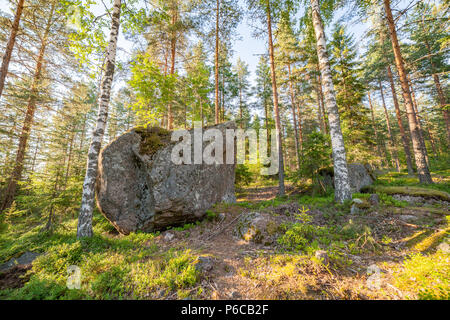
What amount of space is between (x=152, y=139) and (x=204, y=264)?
190 inches

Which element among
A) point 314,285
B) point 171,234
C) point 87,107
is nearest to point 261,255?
point 314,285

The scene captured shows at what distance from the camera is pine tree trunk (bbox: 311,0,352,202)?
238 inches

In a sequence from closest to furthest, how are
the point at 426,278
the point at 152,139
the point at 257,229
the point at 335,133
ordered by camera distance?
the point at 426,278 < the point at 257,229 < the point at 152,139 < the point at 335,133

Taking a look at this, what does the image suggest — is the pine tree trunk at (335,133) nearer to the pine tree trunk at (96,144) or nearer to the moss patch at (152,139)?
the moss patch at (152,139)

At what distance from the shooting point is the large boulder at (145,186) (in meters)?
5.54

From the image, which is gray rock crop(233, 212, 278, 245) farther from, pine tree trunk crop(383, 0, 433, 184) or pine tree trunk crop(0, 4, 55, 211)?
pine tree trunk crop(0, 4, 55, 211)

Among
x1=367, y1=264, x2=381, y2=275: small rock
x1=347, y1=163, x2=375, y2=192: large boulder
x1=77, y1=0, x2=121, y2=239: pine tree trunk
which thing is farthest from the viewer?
x1=347, y1=163, x2=375, y2=192: large boulder

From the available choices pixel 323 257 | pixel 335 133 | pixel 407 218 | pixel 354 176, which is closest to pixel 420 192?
pixel 354 176

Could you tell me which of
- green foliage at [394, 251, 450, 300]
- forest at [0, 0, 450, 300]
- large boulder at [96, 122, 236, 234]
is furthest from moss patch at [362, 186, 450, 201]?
large boulder at [96, 122, 236, 234]

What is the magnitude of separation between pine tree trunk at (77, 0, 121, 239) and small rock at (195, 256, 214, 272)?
4.01 meters

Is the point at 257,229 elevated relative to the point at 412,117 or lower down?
lower down

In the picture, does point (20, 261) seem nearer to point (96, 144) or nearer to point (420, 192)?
point (96, 144)

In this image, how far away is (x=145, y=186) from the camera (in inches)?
230

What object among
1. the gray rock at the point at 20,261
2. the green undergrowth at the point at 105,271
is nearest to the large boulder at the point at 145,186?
the green undergrowth at the point at 105,271
